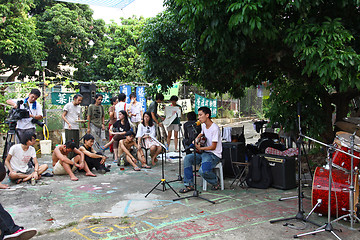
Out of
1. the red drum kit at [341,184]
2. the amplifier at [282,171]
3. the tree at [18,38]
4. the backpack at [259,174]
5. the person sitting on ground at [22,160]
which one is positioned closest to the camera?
the red drum kit at [341,184]

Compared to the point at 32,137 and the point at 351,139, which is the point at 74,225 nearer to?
the point at 32,137

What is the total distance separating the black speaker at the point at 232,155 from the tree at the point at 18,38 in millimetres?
13497

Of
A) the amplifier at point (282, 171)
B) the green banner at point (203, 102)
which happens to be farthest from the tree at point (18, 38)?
the amplifier at point (282, 171)

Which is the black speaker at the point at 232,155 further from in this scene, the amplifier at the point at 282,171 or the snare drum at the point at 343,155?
the snare drum at the point at 343,155

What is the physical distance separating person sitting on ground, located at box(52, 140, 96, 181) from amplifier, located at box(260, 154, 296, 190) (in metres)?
3.87

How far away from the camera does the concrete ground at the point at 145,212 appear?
13.3 feet

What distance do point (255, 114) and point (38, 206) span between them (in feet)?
56.6

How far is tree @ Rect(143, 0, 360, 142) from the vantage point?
4238 mm

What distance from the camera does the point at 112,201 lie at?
17.7ft

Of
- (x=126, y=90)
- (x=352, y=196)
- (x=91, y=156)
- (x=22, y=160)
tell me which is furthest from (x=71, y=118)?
(x=352, y=196)

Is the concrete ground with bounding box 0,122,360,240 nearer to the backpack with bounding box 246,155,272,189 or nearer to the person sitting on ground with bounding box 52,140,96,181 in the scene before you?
the backpack with bounding box 246,155,272,189

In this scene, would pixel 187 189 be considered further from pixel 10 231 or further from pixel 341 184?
pixel 10 231

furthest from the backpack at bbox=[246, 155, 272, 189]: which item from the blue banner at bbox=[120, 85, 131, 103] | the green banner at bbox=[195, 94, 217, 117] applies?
the green banner at bbox=[195, 94, 217, 117]

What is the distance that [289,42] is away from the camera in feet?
15.1
